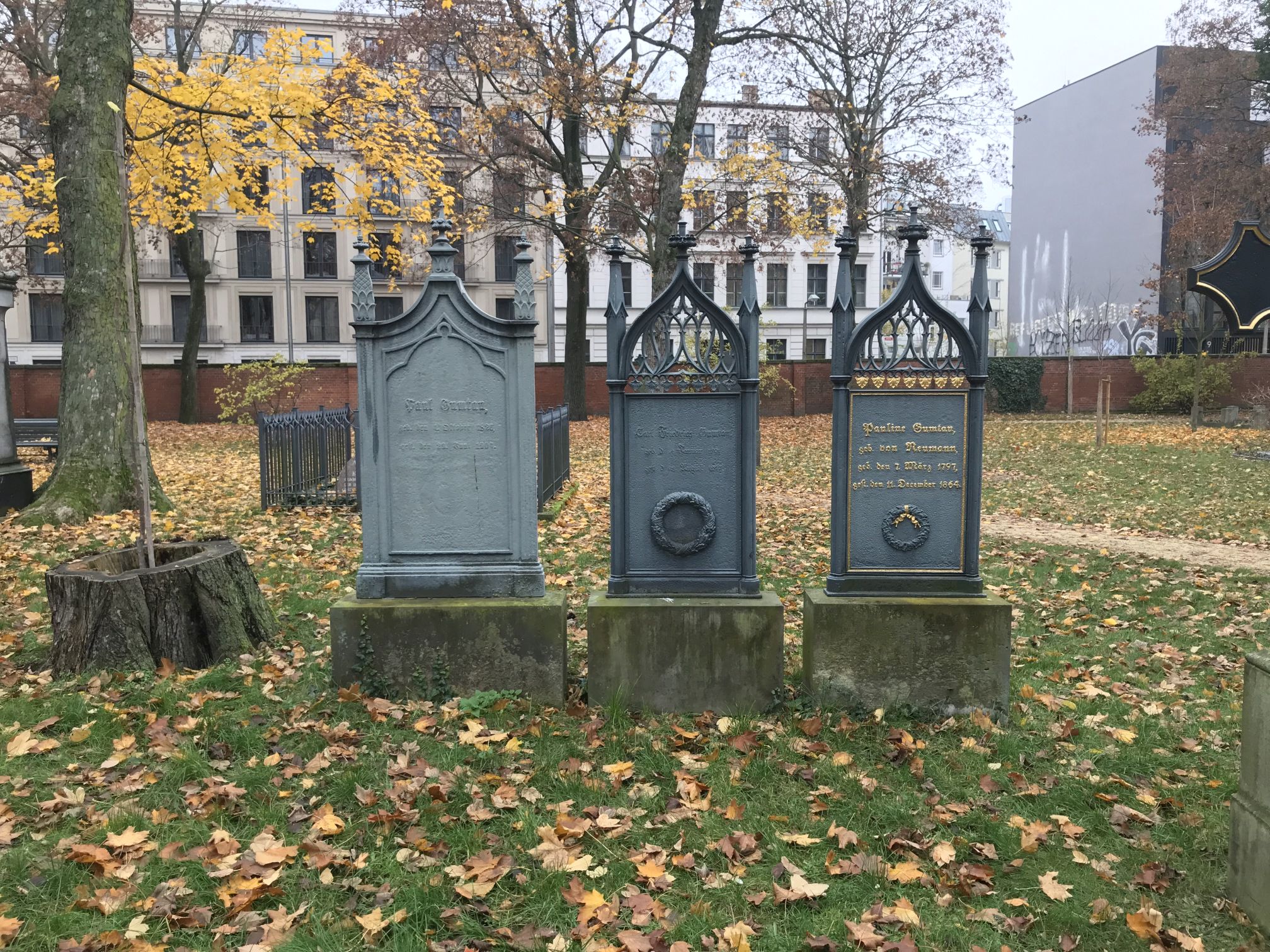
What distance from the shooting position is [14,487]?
9.90m

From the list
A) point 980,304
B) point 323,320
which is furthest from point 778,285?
point 980,304

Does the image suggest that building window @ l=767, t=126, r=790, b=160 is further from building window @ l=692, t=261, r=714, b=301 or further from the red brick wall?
building window @ l=692, t=261, r=714, b=301

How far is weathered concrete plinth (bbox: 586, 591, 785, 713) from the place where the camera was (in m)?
4.60

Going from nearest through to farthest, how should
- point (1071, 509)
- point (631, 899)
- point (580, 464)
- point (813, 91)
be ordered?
1. point (631, 899)
2. point (1071, 509)
3. point (580, 464)
4. point (813, 91)

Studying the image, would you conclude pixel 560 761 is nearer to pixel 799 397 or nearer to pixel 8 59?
pixel 8 59

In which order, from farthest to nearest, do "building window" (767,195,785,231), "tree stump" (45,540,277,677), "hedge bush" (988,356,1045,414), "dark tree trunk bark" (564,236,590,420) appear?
"hedge bush" (988,356,1045,414), "dark tree trunk bark" (564,236,590,420), "building window" (767,195,785,231), "tree stump" (45,540,277,677)

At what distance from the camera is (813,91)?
25406 millimetres

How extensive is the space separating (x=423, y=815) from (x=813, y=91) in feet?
84.2

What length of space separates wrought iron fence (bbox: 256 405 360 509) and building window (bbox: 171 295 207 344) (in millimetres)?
40991

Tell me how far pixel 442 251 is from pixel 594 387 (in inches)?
1155

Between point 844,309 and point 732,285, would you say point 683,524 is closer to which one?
point 844,309

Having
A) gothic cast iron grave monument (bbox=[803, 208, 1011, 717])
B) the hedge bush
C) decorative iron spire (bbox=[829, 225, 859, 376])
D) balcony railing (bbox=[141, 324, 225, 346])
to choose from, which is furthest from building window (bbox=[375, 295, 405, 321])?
gothic cast iron grave monument (bbox=[803, 208, 1011, 717])

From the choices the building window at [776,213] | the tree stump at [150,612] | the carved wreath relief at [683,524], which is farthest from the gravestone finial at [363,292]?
the building window at [776,213]

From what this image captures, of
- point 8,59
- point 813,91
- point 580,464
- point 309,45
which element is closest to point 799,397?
point 813,91
